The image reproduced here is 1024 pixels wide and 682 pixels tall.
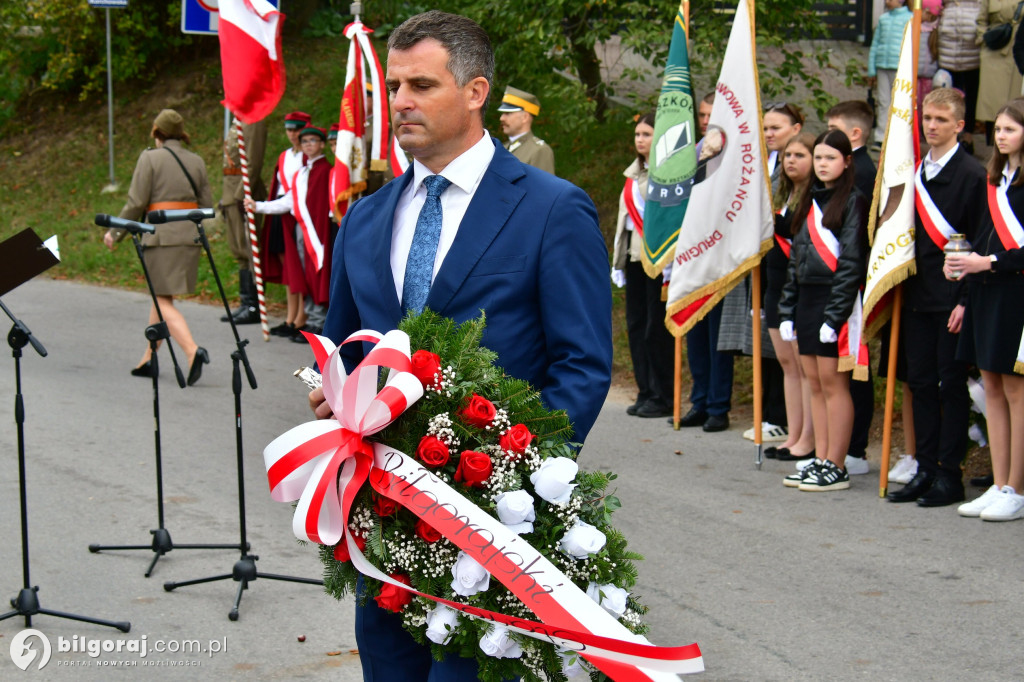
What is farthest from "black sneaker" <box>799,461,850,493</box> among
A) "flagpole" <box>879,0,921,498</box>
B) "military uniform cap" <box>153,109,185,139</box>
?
"military uniform cap" <box>153,109,185,139</box>

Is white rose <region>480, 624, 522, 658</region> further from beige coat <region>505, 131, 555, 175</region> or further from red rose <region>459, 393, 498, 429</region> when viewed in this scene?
beige coat <region>505, 131, 555, 175</region>

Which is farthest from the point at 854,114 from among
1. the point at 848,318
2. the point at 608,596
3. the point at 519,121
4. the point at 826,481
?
the point at 608,596

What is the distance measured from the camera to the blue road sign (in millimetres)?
12930

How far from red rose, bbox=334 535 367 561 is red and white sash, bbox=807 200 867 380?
514 centimetres

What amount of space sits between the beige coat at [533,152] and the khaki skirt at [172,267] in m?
3.02

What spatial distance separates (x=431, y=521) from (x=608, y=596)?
48 cm

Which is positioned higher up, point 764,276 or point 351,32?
point 351,32

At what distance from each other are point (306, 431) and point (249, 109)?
25.0 ft

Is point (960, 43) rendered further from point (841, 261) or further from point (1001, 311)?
point (1001, 311)

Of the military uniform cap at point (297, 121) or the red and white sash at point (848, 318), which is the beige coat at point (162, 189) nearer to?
the military uniform cap at point (297, 121)

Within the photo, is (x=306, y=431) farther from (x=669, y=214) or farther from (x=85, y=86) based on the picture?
(x=85, y=86)

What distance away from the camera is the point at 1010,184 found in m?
6.71

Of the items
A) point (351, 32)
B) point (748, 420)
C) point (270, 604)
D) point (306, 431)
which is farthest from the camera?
point (351, 32)

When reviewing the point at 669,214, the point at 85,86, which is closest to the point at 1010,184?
the point at 669,214
